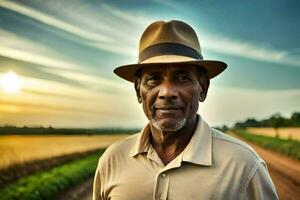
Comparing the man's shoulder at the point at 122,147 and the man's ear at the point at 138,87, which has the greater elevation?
the man's ear at the point at 138,87

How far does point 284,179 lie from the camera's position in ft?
38.1

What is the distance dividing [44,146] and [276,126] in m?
7.78

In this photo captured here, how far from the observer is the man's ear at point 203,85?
2.35 metres

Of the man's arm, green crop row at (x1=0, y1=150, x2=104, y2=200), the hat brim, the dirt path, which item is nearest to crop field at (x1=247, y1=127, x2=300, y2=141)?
the dirt path

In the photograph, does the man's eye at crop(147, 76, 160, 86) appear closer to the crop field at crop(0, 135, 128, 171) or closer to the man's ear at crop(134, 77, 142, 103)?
the man's ear at crop(134, 77, 142, 103)

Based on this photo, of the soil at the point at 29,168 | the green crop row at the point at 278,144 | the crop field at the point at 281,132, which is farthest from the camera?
the green crop row at the point at 278,144

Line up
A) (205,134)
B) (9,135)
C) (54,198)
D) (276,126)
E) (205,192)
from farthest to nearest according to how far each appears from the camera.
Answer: (276,126) < (54,198) < (9,135) < (205,134) < (205,192)

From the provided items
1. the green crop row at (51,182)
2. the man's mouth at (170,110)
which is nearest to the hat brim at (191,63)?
the man's mouth at (170,110)

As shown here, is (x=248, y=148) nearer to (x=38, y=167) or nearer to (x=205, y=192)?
(x=205, y=192)

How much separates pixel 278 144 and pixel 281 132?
0.44 meters

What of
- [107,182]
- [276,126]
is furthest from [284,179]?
[107,182]

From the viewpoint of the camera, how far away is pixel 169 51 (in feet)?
7.58

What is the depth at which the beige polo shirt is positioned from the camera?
2174 millimetres

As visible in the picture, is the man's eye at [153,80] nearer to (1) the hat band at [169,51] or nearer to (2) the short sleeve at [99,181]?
(1) the hat band at [169,51]
